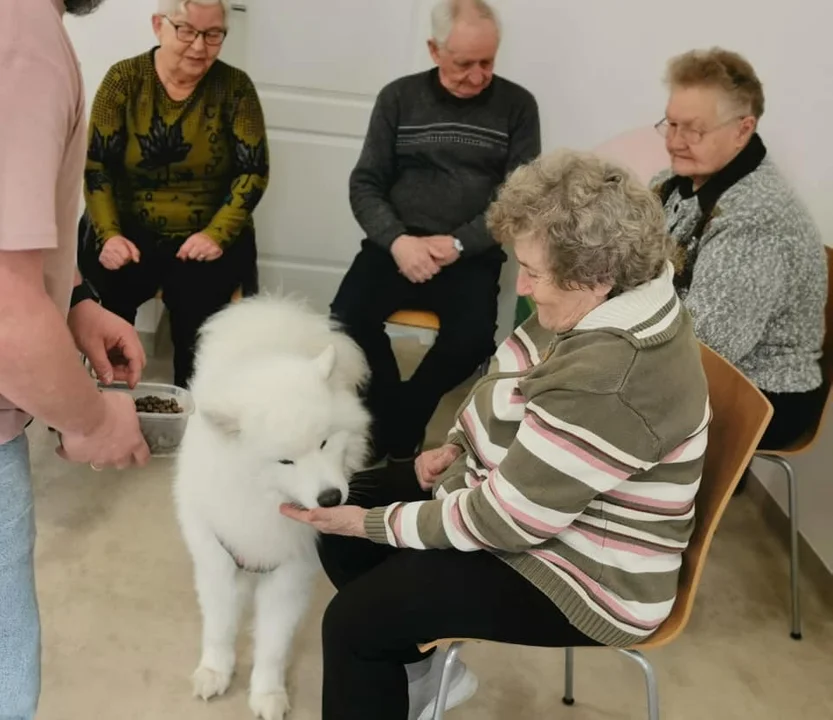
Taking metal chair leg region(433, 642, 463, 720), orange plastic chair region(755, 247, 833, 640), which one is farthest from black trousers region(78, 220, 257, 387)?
orange plastic chair region(755, 247, 833, 640)

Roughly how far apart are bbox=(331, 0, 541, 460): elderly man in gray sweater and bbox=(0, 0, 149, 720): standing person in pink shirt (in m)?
1.50

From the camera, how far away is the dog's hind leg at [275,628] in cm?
171

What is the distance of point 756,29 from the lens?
8.68 ft

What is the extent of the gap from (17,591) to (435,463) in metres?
0.77

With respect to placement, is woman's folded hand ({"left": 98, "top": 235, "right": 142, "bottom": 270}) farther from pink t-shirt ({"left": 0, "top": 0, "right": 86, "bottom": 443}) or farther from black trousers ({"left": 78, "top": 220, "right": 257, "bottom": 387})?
pink t-shirt ({"left": 0, "top": 0, "right": 86, "bottom": 443})

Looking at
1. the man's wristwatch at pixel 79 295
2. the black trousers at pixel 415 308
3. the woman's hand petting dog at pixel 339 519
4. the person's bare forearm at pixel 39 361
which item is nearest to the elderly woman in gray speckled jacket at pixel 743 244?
the black trousers at pixel 415 308

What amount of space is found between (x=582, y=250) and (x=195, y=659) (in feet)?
4.17

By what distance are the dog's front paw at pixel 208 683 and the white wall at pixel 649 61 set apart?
63.9 inches

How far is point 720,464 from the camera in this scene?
1363 mm

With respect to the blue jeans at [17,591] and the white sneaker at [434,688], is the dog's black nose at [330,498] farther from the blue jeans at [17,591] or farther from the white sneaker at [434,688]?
the blue jeans at [17,591]

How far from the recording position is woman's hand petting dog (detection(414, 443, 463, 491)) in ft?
5.20

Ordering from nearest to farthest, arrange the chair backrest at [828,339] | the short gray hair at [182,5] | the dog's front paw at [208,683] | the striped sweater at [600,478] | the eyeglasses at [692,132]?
the striped sweater at [600,478], the dog's front paw at [208,683], the eyeglasses at [692,132], the chair backrest at [828,339], the short gray hair at [182,5]

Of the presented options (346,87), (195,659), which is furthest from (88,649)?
(346,87)

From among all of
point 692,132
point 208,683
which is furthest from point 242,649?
point 692,132
